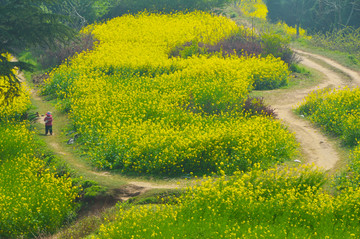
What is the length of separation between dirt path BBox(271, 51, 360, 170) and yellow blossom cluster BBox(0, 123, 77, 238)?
24.6ft

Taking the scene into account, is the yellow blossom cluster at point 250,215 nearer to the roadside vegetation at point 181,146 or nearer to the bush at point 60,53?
the roadside vegetation at point 181,146

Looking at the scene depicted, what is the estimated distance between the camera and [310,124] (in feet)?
57.7

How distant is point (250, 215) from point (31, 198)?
5841 mm

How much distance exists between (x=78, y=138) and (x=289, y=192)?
8.95 m

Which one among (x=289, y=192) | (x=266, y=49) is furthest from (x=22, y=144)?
(x=266, y=49)

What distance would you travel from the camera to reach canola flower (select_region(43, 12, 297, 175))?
44.3 ft

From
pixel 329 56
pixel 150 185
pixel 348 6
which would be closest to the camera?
pixel 150 185

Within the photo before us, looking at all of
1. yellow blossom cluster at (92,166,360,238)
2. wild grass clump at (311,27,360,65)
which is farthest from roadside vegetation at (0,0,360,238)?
wild grass clump at (311,27,360,65)

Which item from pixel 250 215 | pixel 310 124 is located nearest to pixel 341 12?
pixel 310 124

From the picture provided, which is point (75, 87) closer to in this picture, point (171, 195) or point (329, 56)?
point (171, 195)

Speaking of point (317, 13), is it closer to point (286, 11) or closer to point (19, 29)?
point (286, 11)

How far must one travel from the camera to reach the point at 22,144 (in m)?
15.5

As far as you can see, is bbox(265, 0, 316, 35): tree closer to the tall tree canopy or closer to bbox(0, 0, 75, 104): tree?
the tall tree canopy

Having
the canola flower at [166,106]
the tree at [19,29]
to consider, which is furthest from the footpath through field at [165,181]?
the tree at [19,29]
